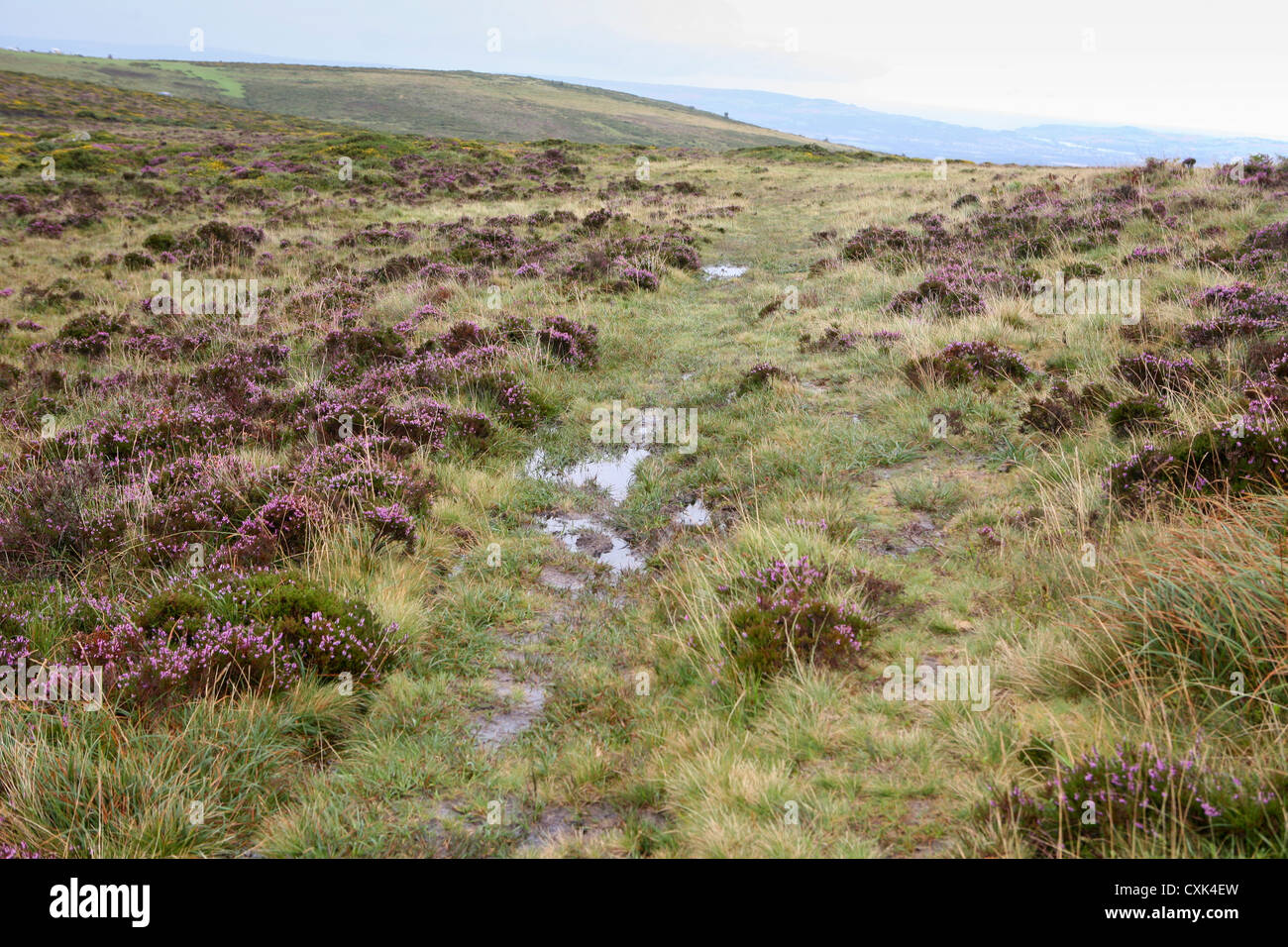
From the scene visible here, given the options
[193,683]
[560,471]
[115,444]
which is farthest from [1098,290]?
[115,444]

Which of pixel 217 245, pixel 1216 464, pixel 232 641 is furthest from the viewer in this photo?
pixel 217 245

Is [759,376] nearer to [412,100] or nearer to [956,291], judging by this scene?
[956,291]

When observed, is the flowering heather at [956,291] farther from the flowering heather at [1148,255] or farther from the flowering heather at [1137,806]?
the flowering heather at [1137,806]

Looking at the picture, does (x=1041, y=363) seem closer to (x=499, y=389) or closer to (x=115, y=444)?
(x=499, y=389)

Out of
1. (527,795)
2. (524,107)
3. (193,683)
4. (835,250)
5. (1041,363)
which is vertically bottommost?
(527,795)

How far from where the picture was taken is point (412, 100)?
108m

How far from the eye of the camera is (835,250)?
18.7m

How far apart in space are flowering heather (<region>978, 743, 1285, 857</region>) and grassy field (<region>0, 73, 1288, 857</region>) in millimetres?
16

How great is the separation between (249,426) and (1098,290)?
41.4 ft

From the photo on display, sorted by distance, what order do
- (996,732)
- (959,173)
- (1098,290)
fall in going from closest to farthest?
(996,732) → (1098,290) → (959,173)

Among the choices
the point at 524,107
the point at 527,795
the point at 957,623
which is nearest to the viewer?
the point at 527,795

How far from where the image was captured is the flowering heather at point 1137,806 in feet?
7.89

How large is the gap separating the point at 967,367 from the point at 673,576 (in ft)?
17.5

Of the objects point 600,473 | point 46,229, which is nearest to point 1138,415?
point 600,473
